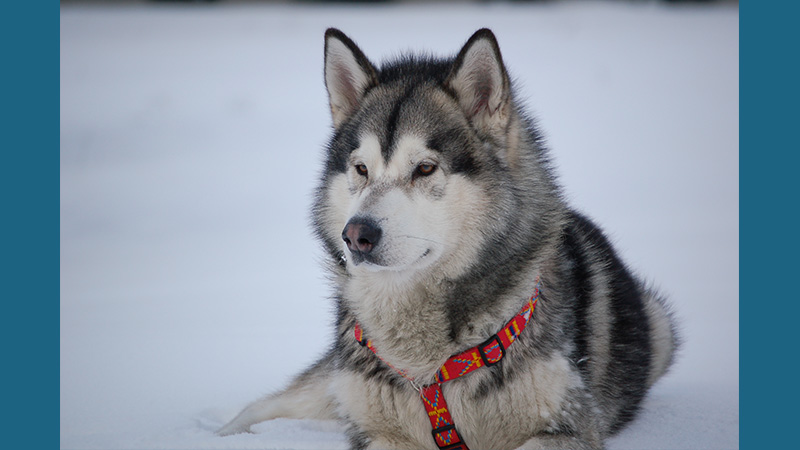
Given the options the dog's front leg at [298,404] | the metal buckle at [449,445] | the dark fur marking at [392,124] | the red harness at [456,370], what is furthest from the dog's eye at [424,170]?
the dog's front leg at [298,404]

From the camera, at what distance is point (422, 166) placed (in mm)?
2613

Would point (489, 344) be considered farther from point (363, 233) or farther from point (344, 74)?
point (344, 74)

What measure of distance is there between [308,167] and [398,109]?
7004mm

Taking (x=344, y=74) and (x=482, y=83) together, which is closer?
(x=482, y=83)

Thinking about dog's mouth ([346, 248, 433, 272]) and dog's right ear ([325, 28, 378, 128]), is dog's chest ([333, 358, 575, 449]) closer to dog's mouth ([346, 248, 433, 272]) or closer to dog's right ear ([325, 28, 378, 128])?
dog's mouth ([346, 248, 433, 272])

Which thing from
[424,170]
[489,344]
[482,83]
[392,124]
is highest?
[482,83]

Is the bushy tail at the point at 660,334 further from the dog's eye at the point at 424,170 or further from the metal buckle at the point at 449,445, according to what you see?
the dog's eye at the point at 424,170

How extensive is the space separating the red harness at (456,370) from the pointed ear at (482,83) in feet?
2.57

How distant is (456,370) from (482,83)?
3.67ft

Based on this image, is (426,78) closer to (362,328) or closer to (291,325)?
(362,328)

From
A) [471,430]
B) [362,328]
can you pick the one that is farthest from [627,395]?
[362,328]

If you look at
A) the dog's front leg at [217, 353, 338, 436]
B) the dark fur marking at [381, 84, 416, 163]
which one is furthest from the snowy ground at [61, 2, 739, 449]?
the dark fur marking at [381, 84, 416, 163]

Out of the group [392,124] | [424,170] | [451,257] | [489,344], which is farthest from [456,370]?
[392,124]

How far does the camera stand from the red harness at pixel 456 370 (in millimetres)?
2570
